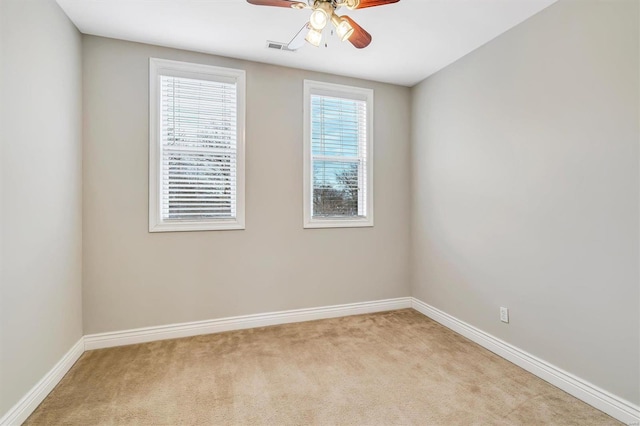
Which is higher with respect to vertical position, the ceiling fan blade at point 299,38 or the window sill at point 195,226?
the ceiling fan blade at point 299,38

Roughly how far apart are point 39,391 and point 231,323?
1445 millimetres

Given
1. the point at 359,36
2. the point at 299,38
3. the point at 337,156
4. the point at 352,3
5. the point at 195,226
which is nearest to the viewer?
the point at 352,3

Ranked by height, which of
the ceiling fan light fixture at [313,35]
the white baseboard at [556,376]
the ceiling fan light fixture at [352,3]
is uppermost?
the ceiling fan light fixture at [352,3]

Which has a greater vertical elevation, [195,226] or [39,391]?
[195,226]

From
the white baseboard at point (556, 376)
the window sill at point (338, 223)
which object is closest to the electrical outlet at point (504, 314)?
the white baseboard at point (556, 376)

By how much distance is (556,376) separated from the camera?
2199mm

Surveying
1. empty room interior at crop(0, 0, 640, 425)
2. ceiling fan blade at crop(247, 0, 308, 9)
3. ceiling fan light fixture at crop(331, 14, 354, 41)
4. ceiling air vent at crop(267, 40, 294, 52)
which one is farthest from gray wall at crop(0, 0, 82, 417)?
ceiling fan light fixture at crop(331, 14, 354, 41)

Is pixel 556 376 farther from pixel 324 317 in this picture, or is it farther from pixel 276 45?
pixel 276 45

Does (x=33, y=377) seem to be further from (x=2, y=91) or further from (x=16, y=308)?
(x=2, y=91)

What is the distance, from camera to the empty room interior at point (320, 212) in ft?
6.18

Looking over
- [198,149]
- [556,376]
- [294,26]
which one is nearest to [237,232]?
[198,149]

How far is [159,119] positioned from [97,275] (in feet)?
4.80

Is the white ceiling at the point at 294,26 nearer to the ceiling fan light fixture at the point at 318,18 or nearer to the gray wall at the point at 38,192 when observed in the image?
the gray wall at the point at 38,192

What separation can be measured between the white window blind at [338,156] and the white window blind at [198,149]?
0.89 meters
